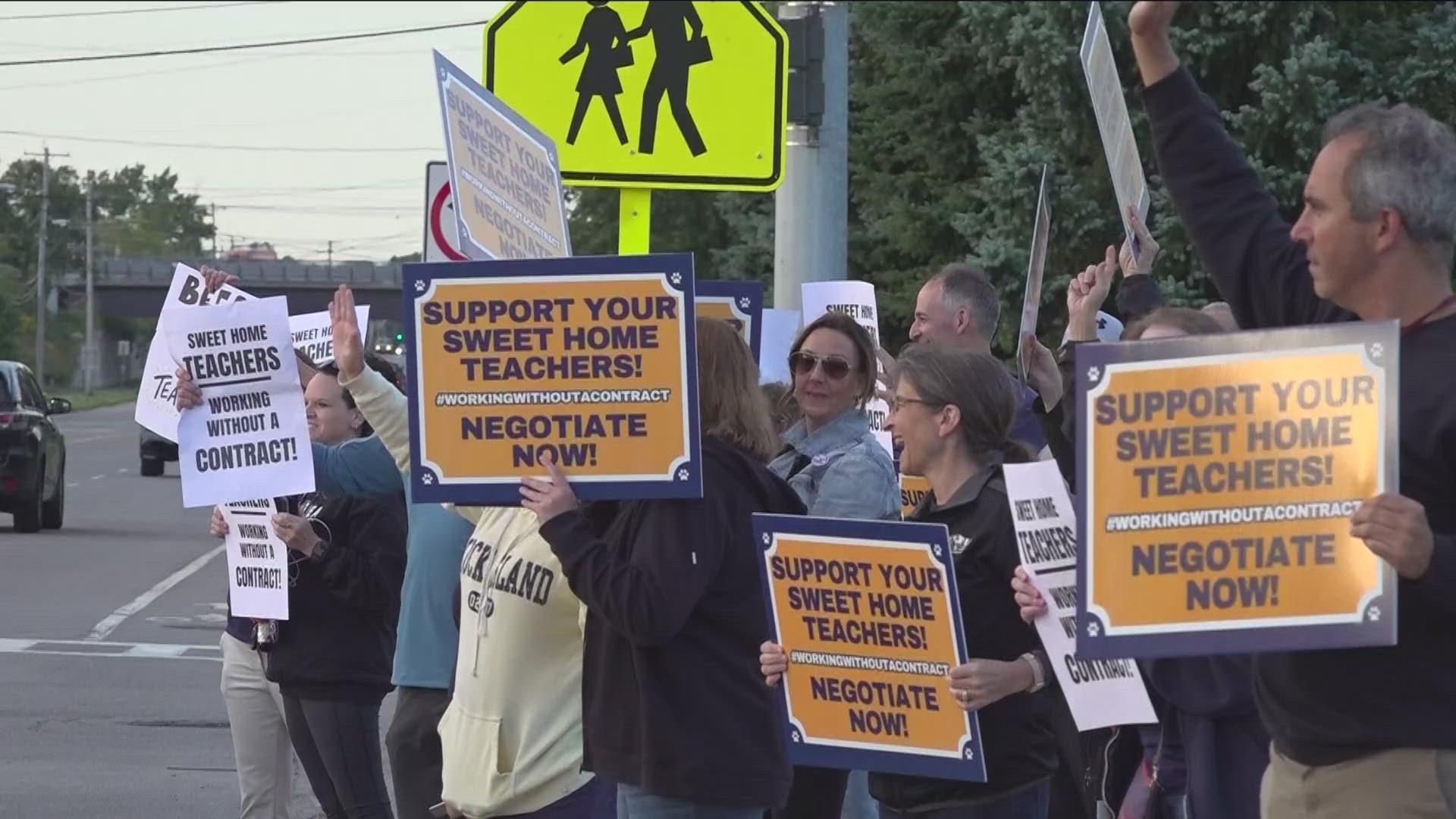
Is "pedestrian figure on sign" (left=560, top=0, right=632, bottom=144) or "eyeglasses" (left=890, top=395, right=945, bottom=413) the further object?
"pedestrian figure on sign" (left=560, top=0, right=632, bottom=144)

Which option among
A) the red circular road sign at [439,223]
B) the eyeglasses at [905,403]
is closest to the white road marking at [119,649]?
the red circular road sign at [439,223]

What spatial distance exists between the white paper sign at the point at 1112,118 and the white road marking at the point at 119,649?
10.3 meters

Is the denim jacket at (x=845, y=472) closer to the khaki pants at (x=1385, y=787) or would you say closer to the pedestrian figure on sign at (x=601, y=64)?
the pedestrian figure on sign at (x=601, y=64)

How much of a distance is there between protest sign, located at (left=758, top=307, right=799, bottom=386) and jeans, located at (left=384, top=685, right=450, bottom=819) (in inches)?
114

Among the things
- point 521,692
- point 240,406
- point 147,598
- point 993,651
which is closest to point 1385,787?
point 993,651

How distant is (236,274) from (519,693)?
99899 mm

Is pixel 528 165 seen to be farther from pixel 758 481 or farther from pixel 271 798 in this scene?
pixel 271 798

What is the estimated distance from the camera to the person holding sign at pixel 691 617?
14.6 feet

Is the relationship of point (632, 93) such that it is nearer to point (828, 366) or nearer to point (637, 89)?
point (637, 89)

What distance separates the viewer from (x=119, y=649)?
14.4 meters

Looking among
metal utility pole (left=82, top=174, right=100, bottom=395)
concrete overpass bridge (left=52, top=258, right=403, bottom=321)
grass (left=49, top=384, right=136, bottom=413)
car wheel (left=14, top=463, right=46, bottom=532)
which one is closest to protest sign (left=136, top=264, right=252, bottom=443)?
car wheel (left=14, top=463, right=46, bottom=532)

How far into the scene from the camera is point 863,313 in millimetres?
8578

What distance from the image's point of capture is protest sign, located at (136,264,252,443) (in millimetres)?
6965

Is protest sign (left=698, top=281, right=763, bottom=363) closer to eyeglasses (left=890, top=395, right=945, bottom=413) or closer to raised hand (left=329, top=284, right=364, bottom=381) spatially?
raised hand (left=329, top=284, right=364, bottom=381)
